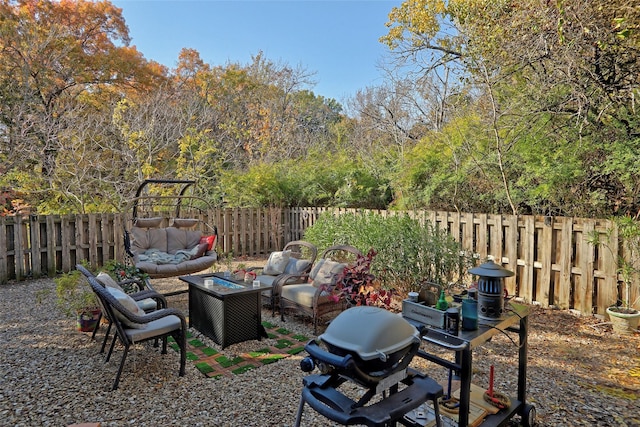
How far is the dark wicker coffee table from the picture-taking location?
370 centimetres

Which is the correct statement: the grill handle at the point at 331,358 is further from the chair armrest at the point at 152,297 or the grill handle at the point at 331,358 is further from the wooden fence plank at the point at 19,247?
the wooden fence plank at the point at 19,247

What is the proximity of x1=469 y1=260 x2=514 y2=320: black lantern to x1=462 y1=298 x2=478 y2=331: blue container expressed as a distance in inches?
7.5

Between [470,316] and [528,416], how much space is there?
897 millimetres

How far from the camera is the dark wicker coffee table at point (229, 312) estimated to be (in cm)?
370

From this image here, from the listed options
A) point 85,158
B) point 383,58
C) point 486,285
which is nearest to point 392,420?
point 486,285

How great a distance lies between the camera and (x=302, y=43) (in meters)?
13.6

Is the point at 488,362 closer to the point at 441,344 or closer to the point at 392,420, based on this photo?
the point at 441,344

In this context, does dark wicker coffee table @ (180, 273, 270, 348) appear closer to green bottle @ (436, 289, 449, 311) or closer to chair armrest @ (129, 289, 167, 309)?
chair armrest @ (129, 289, 167, 309)

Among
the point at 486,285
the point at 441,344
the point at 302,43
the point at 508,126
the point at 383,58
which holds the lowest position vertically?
the point at 441,344

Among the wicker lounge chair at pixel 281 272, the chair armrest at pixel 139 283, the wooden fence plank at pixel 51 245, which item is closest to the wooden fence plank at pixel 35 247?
the wooden fence plank at pixel 51 245

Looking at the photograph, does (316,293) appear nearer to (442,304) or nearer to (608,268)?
(442,304)

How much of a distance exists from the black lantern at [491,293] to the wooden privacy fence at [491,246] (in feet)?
9.50

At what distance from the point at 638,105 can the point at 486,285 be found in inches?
145

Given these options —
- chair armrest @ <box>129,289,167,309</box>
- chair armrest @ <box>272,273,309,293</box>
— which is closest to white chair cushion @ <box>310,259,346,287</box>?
chair armrest @ <box>272,273,309,293</box>
